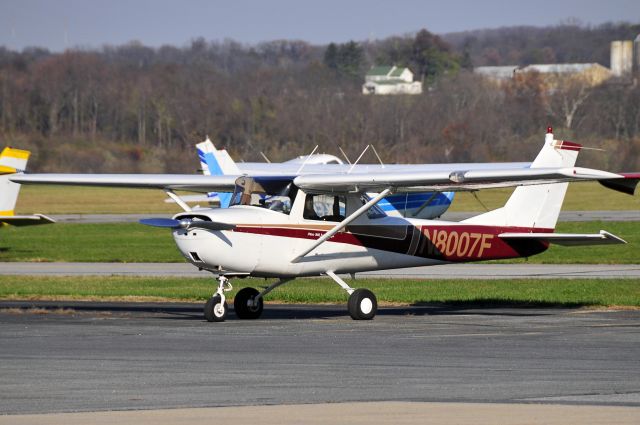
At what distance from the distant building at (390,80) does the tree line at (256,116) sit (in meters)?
19.4

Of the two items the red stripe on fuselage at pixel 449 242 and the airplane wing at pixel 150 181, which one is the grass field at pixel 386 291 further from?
the airplane wing at pixel 150 181

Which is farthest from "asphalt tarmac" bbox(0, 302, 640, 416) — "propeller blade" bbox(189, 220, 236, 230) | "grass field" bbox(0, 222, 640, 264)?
"grass field" bbox(0, 222, 640, 264)

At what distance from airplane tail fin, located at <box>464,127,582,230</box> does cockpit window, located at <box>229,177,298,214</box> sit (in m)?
2.93

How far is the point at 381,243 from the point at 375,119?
73.7m

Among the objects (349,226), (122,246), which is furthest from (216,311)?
(122,246)

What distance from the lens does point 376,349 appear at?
1287 centimetres

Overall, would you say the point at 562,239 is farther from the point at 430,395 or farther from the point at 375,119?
the point at 375,119

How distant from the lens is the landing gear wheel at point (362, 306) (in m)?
16.3

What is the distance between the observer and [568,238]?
17.3 m

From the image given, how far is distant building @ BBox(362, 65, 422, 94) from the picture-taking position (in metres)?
129

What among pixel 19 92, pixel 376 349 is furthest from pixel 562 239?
pixel 19 92

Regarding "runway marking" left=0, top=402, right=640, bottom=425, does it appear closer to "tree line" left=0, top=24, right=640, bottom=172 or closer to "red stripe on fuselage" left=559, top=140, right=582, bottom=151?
"red stripe on fuselage" left=559, top=140, right=582, bottom=151

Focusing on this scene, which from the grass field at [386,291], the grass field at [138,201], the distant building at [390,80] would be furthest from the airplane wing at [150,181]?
the distant building at [390,80]

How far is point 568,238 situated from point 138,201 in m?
48.5
